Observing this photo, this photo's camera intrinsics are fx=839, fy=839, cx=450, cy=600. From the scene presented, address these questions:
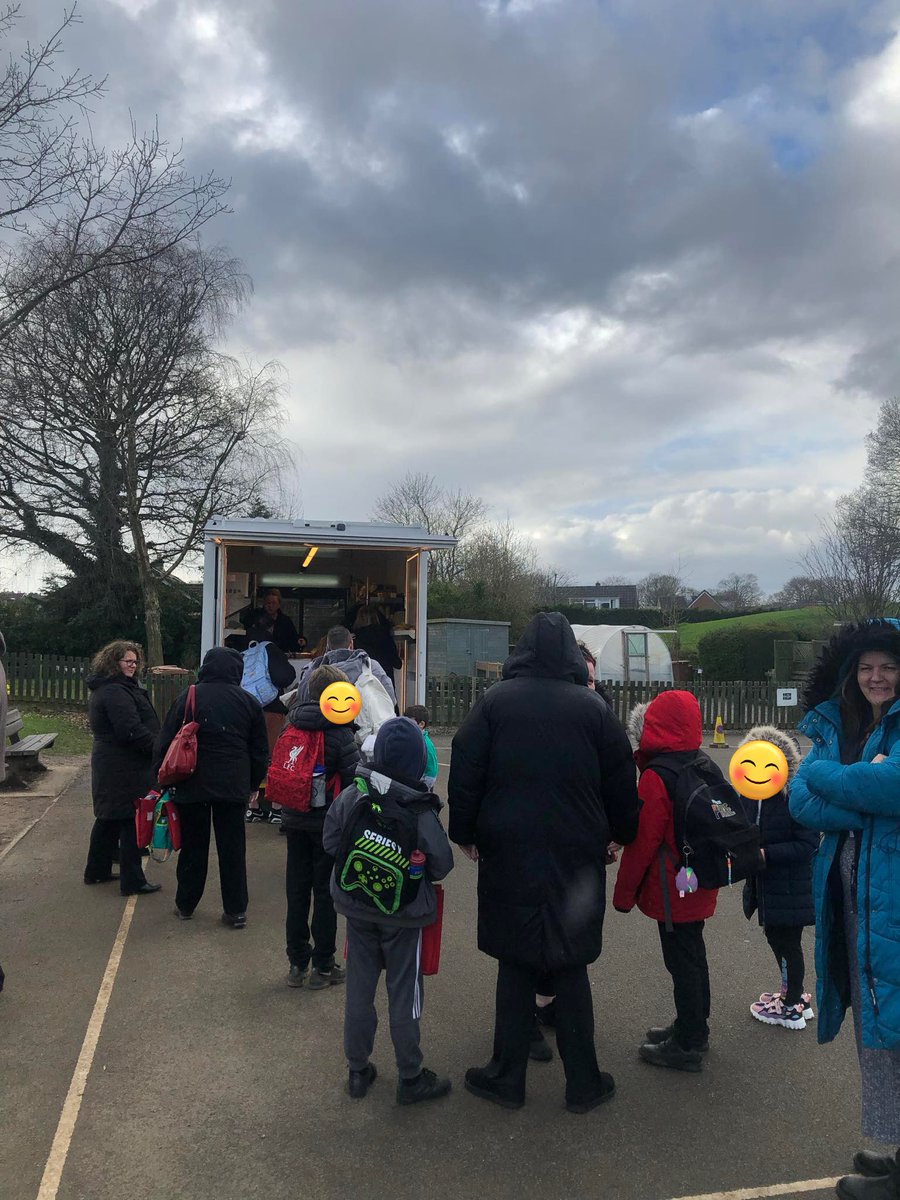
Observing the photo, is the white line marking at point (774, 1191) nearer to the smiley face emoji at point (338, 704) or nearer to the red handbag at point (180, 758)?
the smiley face emoji at point (338, 704)

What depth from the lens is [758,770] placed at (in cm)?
346

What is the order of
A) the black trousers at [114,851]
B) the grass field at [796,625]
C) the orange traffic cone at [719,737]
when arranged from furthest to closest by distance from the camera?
the grass field at [796,625] < the orange traffic cone at [719,737] < the black trousers at [114,851]

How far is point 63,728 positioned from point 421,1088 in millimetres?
13107

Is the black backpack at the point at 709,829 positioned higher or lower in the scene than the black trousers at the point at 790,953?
higher

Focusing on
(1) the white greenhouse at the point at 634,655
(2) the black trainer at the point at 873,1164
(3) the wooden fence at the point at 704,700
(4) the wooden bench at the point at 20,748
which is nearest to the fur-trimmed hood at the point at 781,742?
(2) the black trainer at the point at 873,1164

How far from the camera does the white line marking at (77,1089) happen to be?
2.82m

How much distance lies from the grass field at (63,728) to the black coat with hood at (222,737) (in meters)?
7.69

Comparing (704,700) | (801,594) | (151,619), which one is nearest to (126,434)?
(151,619)

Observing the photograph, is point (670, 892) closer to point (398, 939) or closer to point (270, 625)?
point (398, 939)

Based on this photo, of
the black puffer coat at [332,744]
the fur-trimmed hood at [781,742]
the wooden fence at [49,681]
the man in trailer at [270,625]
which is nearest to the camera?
the fur-trimmed hood at [781,742]

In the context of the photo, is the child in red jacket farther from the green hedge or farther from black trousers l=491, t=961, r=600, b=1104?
the green hedge

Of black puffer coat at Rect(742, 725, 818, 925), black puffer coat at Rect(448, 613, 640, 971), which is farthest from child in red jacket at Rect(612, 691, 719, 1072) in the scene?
black puffer coat at Rect(742, 725, 818, 925)

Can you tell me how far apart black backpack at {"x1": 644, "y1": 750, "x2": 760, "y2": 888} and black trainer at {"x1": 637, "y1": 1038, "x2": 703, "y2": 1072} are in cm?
76

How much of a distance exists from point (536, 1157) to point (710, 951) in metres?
2.38
